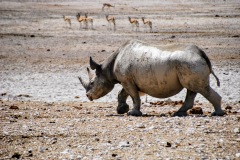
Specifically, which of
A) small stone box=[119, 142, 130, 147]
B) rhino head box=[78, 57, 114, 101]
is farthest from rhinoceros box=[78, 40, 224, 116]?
small stone box=[119, 142, 130, 147]

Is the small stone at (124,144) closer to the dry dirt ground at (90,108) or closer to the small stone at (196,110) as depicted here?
the dry dirt ground at (90,108)

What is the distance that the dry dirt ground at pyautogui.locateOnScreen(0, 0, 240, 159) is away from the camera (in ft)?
28.5

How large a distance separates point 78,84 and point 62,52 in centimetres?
747

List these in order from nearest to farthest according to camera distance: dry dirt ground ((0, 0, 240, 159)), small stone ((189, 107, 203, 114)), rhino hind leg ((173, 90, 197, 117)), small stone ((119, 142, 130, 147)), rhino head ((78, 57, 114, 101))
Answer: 1. dry dirt ground ((0, 0, 240, 159))
2. small stone ((119, 142, 130, 147))
3. rhino hind leg ((173, 90, 197, 117))
4. small stone ((189, 107, 203, 114))
5. rhino head ((78, 57, 114, 101))

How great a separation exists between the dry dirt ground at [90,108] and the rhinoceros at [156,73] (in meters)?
0.45

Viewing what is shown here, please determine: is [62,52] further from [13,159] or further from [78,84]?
[13,159]

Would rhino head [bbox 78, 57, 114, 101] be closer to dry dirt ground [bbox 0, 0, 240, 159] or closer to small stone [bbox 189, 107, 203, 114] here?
dry dirt ground [bbox 0, 0, 240, 159]

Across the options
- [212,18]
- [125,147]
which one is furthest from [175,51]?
[212,18]

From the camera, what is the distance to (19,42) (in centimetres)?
2927

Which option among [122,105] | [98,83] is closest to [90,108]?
[98,83]

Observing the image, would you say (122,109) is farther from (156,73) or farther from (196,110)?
(196,110)

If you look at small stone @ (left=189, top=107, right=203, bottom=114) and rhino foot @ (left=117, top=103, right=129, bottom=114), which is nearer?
small stone @ (left=189, top=107, right=203, bottom=114)

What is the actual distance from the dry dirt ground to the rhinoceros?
0.45 metres

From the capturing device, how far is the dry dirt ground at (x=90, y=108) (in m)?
8.68
